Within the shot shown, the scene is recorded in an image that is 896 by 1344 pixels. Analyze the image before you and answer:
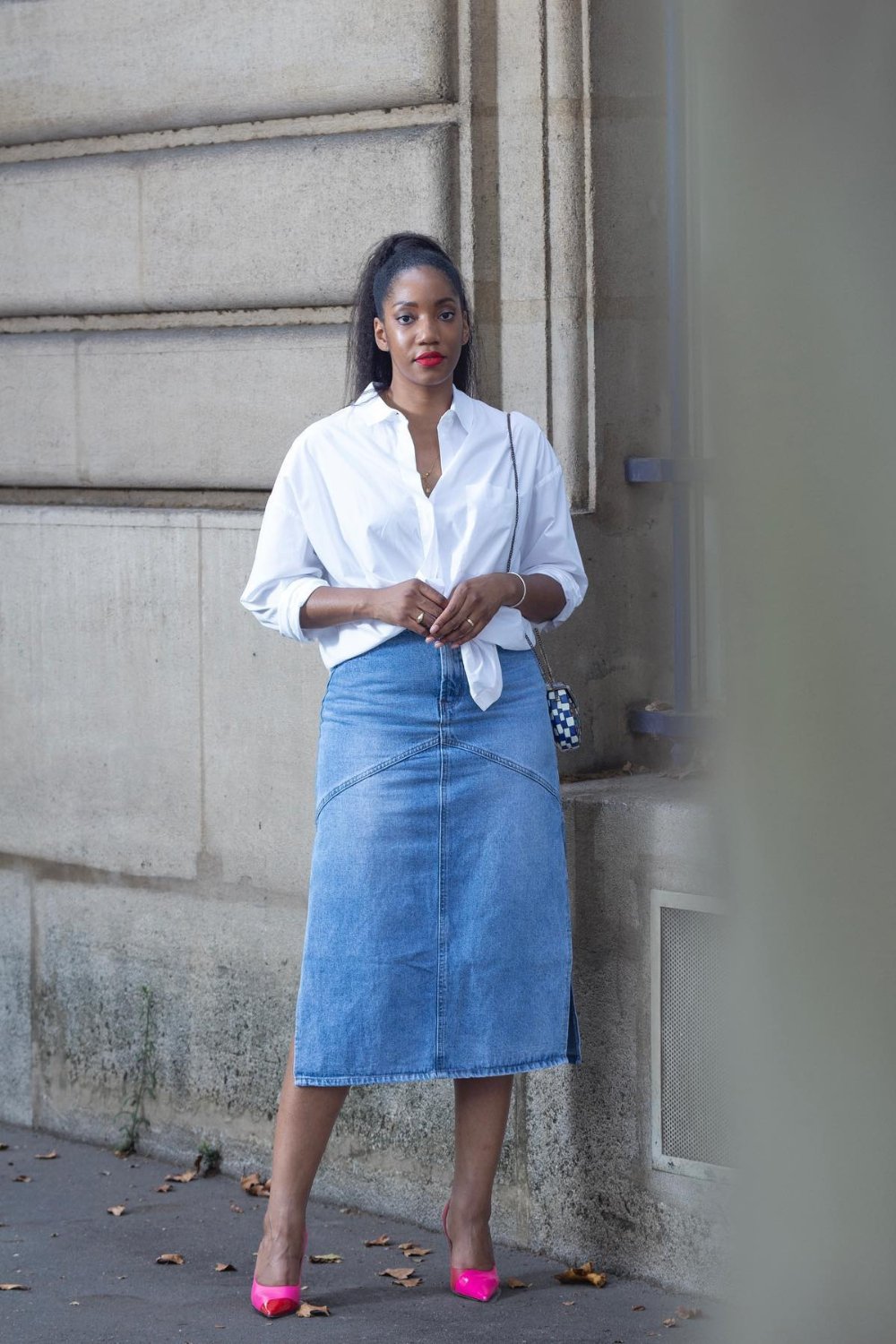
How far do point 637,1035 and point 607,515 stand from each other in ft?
4.03

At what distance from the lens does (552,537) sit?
13.1ft

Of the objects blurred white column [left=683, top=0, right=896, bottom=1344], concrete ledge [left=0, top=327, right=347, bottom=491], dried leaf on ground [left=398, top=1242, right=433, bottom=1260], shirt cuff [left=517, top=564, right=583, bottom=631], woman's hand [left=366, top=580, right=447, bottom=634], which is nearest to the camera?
blurred white column [left=683, top=0, right=896, bottom=1344]

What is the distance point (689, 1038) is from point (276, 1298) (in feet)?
3.34

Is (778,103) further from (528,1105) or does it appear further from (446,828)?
(528,1105)

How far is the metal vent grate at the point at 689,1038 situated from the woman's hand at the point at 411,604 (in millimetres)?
899

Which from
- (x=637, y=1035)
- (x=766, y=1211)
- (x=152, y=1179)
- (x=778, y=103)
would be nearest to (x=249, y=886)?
(x=152, y=1179)

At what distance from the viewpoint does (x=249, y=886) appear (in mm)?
5062

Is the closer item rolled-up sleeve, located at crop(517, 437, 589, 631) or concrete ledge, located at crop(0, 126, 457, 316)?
rolled-up sleeve, located at crop(517, 437, 589, 631)

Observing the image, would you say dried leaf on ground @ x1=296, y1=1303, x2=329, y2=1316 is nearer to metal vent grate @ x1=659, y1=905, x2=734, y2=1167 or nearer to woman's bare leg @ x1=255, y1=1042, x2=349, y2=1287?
woman's bare leg @ x1=255, y1=1042, x2=349, y2=1287

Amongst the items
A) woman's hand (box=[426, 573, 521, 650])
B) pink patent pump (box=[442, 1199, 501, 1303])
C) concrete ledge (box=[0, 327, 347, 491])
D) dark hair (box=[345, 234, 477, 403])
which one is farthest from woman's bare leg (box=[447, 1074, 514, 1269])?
concrete ledge (box=[0, 327, 347, 491])

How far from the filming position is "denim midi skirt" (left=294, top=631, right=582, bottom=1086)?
389cm

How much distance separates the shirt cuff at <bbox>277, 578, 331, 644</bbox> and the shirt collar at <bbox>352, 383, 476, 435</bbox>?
14.0 inches

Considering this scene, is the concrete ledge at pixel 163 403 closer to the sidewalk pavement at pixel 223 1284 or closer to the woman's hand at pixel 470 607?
the woman's hand at pixel 470 607

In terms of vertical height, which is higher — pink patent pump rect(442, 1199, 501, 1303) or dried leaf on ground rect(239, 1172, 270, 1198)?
pink patent pump rect(442, 1199, 501, 1303)
